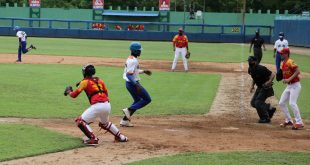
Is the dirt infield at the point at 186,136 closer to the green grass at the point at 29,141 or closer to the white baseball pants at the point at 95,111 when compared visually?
the green grass at the point at 29,141

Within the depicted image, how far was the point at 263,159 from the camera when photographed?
9492 mm

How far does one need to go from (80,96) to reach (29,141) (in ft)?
24.1

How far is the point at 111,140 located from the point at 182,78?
43.2ft

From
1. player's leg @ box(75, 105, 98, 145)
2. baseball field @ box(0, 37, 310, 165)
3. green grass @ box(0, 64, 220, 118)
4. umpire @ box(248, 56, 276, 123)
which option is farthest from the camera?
green grass @ box(0, 64, 220, 118)

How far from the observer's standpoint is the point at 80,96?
1761 cm

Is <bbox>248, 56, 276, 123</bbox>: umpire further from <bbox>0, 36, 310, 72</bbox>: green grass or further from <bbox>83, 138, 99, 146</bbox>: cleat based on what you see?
<bbox>0, 36, 310, 72</bbox>: green grass

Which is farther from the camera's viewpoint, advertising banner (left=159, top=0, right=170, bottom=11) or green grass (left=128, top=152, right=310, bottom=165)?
advertising banner (left=159, top=0, right=170, bottom=11)

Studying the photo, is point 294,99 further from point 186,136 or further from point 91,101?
point 91,101

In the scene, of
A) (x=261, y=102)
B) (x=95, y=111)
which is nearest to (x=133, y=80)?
(x=95, y=111)

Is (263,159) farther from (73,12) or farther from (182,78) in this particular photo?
(73,12)

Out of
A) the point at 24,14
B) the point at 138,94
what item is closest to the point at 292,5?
the point at 24,14

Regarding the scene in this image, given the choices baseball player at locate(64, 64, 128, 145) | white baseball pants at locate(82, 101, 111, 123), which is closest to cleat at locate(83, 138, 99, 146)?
baseball player at locate(64, 64, 128, 145)

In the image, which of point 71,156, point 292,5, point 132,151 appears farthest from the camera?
point 292,5

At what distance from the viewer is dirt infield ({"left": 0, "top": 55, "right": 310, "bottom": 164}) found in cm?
961
